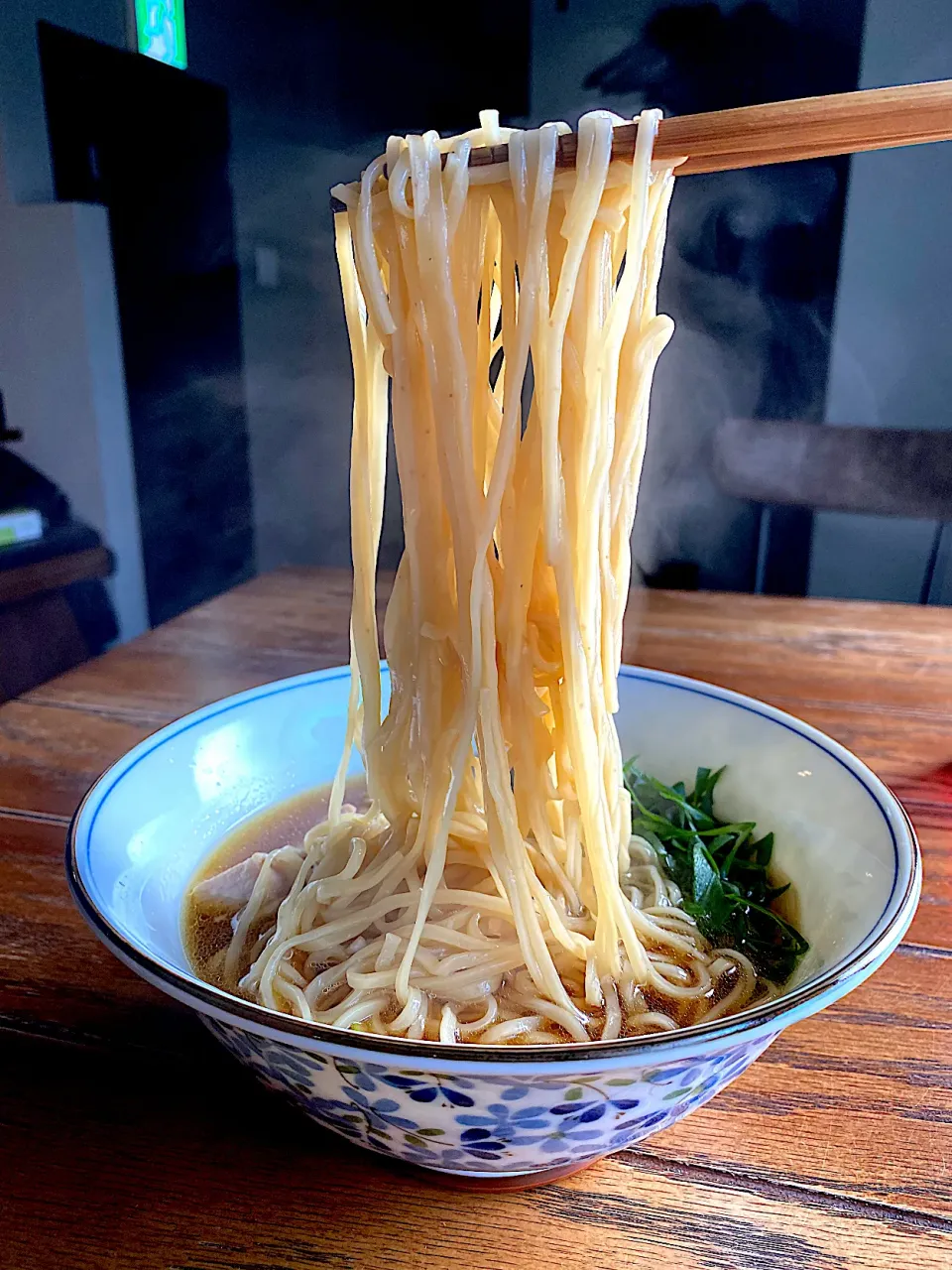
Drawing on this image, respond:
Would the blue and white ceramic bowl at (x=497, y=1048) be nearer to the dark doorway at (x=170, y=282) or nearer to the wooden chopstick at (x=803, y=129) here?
the wooden chopstick at (x=803, y=129)

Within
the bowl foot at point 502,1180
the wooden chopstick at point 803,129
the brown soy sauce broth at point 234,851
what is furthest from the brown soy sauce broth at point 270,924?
the wooden chopstick at point 803,129

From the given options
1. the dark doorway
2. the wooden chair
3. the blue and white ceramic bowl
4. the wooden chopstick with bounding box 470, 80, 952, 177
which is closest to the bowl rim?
the blue and white ceramic bowl

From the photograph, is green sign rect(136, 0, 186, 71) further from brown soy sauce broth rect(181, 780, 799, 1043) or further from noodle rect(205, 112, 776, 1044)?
brown soy sauce broth rect(181, 780, 799, 1043)

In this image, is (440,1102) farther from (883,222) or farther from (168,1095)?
(883,222)

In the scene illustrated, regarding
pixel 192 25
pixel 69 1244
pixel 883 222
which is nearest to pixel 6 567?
pixel 192 25

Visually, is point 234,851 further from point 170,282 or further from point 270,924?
point 170,282
